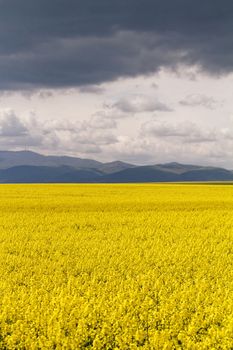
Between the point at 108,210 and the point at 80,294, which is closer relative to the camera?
the point at 80,294

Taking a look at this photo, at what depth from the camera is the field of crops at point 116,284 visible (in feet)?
28.0

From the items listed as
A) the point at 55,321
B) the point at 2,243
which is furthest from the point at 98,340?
the point at 2,243

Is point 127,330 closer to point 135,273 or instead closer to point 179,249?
point 135,273

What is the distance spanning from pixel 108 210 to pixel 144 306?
81.5 ft

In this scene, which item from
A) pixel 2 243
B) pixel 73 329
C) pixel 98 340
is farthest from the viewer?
pixel 2 243

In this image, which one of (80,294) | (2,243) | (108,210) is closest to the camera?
(80,294)

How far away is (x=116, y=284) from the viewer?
12695mm

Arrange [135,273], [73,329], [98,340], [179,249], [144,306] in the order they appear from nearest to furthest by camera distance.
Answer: [98,340] → [73,329] → [144,306] → [135,273] → [179,249]

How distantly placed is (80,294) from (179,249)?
7.42 meters

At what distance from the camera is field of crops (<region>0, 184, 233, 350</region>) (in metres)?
8.55

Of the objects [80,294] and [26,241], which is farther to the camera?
[26,241]

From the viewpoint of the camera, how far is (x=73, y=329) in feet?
28.9

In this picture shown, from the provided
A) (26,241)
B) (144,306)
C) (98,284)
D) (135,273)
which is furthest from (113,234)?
(144,306)

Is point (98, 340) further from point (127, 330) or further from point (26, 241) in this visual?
point (26, 241)
